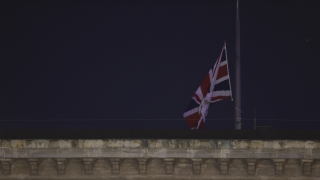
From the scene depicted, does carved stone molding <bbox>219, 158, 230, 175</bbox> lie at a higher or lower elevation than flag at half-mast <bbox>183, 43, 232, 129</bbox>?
lower

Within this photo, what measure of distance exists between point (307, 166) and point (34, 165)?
8.25 metres

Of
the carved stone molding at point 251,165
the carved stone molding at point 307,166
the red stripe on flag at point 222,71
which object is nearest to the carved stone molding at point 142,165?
the carved stone molding at point 251,165

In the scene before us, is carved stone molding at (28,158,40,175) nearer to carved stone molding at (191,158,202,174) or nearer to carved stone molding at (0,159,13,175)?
carved stone molding at (0,159,13,175)

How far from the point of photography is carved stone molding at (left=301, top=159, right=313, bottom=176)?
18078mm

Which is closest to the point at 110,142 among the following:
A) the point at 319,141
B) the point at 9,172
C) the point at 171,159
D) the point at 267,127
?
the point at 171,159

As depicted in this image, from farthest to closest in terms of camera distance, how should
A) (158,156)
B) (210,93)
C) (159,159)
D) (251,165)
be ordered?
(210,93) < (159,159) < (251,165) < (158,156)

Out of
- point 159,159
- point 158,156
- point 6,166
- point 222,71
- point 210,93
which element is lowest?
point 6,166

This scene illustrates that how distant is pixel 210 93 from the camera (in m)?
21.9

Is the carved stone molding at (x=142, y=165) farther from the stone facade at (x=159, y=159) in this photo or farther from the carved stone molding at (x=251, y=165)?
the carved stone molding at (x=251, y=165)

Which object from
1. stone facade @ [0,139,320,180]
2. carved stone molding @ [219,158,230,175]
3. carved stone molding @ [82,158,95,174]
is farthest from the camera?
carved stone molding @ [82,158,95,174]

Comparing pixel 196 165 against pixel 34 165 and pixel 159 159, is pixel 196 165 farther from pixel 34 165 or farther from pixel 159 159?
pixel 34 165

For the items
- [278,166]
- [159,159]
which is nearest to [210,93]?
[159,159]

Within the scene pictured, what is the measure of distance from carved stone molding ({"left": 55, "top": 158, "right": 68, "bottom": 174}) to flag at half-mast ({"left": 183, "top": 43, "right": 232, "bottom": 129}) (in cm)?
532

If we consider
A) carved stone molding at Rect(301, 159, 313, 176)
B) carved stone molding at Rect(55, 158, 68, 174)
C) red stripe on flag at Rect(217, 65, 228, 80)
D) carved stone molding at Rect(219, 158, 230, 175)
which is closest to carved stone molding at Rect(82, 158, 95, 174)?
carved stone molding at Rect(55, 158, 68, 174)
